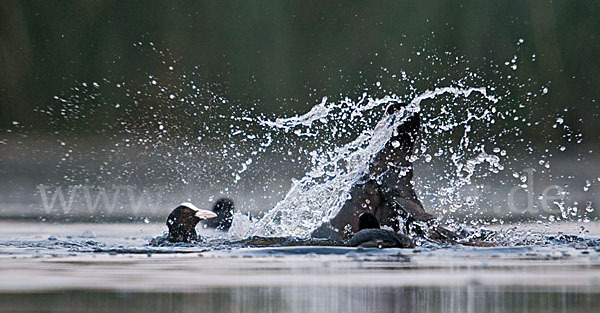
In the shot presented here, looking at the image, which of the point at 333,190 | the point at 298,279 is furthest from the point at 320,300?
the point at 333,190

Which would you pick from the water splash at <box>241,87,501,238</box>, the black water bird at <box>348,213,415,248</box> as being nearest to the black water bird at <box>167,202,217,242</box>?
the water splash at <box>241,87,501,238</box>

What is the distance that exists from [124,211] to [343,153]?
689cm

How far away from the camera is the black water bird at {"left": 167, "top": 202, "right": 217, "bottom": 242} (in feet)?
30.3

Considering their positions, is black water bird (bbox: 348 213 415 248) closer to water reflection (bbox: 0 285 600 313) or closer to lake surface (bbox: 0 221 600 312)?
lake surface (bbox: 0 221 600 312)

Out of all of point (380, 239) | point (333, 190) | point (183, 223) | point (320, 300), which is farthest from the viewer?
point (333, 190)

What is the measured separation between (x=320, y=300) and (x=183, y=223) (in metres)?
5.19

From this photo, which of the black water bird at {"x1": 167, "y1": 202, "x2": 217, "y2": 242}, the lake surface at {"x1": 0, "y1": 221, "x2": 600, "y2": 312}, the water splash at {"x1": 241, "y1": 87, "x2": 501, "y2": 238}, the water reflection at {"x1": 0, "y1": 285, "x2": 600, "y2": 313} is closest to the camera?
the water reflection at {"x1": 0, "y1": 285, "x2": 600, "y2": 313}

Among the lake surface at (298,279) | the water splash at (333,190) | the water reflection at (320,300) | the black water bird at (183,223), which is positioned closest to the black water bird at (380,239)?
the lake surface at (298,279)

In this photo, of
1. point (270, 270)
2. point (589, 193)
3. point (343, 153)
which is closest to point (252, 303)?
point (270, 270)

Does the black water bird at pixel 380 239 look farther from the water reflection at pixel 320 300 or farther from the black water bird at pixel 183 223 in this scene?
the water reflection at pixel 320 300

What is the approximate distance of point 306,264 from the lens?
20.9ft

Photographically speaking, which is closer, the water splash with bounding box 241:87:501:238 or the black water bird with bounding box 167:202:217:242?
the black water bird with bounding box 167:202:217:242

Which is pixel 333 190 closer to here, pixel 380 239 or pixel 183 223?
pixel 183 223

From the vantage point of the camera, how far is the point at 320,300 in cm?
420
